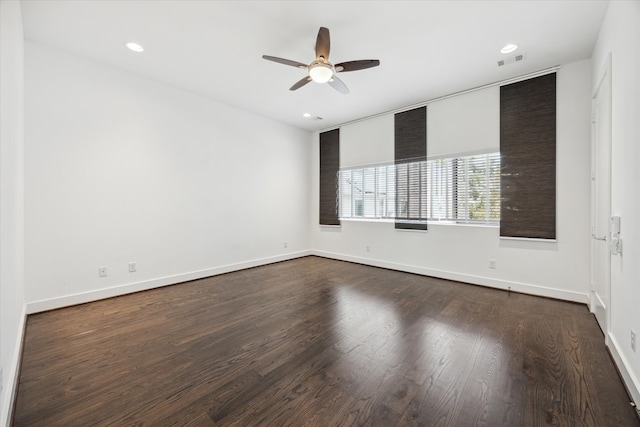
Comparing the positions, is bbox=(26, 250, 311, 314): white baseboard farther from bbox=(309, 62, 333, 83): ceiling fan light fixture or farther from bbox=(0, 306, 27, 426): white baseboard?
bbox=(309, 62, 333, 83): ceiling fan light fixture

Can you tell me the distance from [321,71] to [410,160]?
2626mm

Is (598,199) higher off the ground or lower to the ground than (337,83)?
lower

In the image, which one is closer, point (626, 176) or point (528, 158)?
point (626, 176)

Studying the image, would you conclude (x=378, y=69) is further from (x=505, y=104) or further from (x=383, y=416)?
(x=383, y=416)

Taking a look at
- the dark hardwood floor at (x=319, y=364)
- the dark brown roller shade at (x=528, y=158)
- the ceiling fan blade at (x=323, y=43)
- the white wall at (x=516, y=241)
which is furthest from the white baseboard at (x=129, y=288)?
the dark brown roller shade at (x=528, y=158)

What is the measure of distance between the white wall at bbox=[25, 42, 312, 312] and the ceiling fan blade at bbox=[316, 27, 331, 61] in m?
2.62

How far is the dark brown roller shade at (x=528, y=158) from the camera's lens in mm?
3307

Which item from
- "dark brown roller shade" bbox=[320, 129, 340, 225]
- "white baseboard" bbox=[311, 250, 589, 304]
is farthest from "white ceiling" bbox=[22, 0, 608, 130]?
"white baseboard" bbox=[311, 250, 589, 304]

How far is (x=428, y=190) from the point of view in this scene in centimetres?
445

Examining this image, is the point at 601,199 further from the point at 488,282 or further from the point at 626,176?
the point at 488,282

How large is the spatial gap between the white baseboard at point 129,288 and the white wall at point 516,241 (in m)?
2.63

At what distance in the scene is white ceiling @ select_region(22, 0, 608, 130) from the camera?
232cm

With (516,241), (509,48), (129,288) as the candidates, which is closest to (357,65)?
(509,48)

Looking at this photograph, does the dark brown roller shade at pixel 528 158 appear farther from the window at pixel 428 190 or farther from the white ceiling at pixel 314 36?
the white ceiling at pixel 314 36
